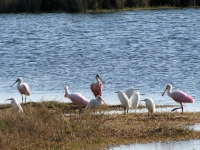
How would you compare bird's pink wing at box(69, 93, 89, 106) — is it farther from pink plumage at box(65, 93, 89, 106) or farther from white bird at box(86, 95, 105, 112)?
white bird at box(86, 95, 105, 112)

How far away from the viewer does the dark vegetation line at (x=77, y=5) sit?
4619 cm

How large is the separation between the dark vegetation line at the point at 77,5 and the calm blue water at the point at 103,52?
100 centimetres

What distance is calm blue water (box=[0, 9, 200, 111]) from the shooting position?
71.3ft

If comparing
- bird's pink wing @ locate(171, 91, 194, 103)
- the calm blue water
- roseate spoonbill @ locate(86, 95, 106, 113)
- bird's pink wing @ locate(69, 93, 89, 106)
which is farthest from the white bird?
the calm blue water

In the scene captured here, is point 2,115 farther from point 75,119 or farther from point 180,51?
point 180,51

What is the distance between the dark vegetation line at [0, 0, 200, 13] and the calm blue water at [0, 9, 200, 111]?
998 mm

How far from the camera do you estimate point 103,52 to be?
31719 millimetres

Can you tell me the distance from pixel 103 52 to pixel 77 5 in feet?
49.4

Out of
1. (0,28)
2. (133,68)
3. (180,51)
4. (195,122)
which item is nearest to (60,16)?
(0,28)

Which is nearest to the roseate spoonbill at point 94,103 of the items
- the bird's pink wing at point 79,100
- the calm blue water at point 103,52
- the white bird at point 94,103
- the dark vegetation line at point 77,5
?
the white bird at point 94,103

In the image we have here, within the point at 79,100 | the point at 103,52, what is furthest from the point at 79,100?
the point at 103,52

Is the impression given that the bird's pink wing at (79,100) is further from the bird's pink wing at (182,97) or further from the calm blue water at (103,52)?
the bird's pink wing at (182,97)

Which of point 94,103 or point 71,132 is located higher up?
point 71,132

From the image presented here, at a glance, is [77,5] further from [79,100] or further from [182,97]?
[79,100]
